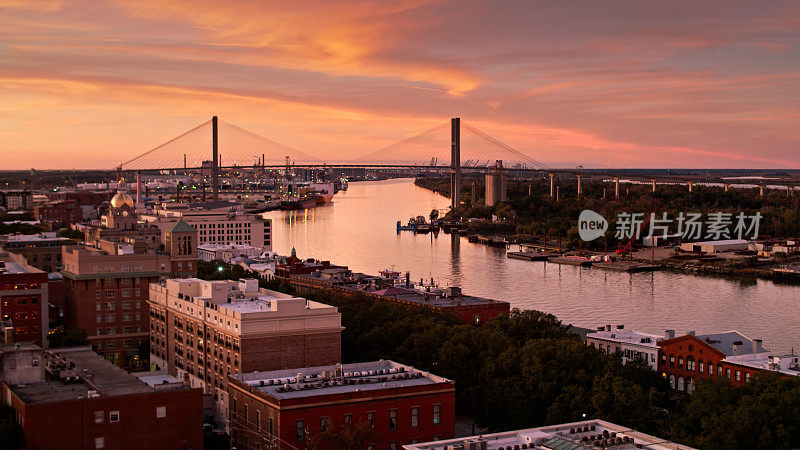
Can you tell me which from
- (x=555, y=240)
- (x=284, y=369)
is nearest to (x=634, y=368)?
(x=284, y=369)

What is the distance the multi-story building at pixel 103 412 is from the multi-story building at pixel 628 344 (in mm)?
5800

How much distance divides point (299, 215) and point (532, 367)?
41215 millimetres

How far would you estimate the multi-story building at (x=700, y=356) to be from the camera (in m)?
11.8

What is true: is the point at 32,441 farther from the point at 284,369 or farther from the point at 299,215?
the point at 299,215

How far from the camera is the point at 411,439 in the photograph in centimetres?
910

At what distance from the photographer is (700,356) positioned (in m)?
12.0

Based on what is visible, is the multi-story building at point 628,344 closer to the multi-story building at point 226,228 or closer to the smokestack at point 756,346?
Answer: the smokestack at point 756,346

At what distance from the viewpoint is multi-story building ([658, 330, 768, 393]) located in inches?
463

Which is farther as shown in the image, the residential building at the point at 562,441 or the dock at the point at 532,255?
the dock at the point at 532,255

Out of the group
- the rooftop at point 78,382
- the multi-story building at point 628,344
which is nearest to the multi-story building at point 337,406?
the rooftop at point 78,382

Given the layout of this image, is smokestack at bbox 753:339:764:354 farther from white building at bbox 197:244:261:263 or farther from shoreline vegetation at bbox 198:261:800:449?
white building at bbox 197:244:261:263

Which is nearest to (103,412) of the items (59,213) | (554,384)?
(554,384)

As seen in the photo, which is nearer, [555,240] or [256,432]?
[256,432]

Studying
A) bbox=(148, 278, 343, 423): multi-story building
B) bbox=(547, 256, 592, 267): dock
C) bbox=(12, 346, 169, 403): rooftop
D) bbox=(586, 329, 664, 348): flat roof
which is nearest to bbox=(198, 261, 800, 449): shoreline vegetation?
bbox=(586, 329, 664, 348): flat roof
